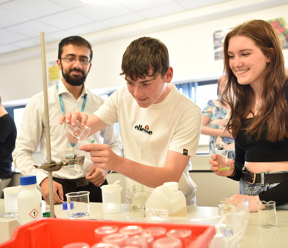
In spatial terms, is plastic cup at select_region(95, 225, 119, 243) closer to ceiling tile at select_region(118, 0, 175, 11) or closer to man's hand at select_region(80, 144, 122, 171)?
man's hand at select_region(80, 144, 122, 171)

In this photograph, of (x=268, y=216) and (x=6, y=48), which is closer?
(x=268, y=216)

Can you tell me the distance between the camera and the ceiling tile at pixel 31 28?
509 centimetres

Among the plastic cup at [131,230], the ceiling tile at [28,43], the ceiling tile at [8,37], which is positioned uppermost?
the ceiling tile at [28,43]

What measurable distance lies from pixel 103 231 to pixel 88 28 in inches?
206

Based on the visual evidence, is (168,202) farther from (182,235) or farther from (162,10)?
(162,10)

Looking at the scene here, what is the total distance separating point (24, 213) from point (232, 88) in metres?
1.29

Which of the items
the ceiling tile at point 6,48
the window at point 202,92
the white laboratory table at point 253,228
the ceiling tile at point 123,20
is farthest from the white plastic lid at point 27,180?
the ceiling tile at point 6,48

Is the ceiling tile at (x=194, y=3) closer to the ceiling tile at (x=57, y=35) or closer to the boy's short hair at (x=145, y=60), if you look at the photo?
the ceiling tile at (x=57, y=35)

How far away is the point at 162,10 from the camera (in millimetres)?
4797

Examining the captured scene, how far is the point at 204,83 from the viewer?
5855 mm

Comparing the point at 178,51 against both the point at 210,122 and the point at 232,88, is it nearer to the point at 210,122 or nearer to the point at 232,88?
the point at 210,122

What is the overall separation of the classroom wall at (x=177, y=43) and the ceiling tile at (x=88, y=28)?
14cm

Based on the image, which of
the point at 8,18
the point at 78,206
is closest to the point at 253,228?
the point at 78,206

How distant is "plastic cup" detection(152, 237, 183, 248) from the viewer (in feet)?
1.91
